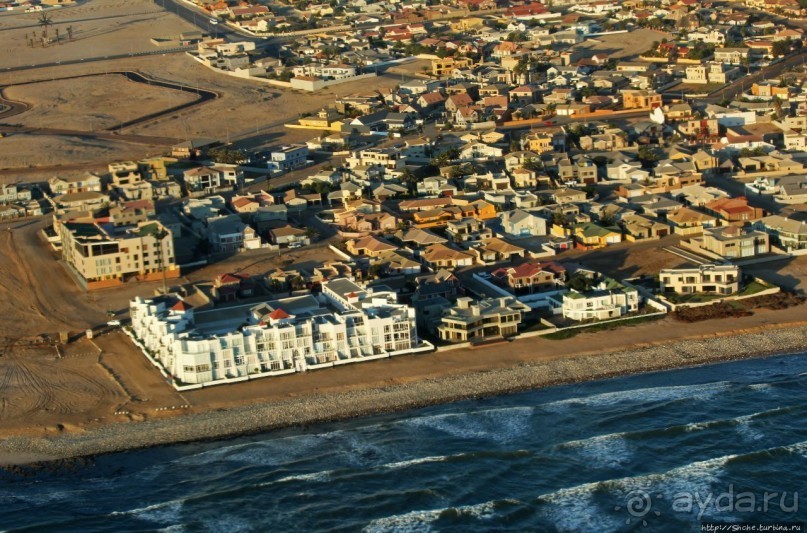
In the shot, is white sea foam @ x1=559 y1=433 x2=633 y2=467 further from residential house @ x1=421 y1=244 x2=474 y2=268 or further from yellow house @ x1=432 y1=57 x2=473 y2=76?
yellow house @ x1=432 y1=57 x2=473 y2=76

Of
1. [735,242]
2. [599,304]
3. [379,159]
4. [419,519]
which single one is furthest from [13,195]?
[419,519]

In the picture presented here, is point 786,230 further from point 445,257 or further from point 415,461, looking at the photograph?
point 415,461

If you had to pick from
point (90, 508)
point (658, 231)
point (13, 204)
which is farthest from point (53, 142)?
point (90, 508)

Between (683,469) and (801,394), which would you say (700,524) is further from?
(801,394)

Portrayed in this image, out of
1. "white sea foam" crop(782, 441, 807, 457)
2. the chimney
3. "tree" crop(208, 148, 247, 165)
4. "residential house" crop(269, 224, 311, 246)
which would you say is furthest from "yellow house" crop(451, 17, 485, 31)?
"white sea foam" crop(782, 441, 807, 457)

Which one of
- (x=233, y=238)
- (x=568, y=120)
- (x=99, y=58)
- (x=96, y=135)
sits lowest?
(x=568, y=120)

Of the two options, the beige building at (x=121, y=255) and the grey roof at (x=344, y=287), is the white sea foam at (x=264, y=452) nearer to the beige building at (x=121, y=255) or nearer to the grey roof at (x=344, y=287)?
the grey roof at (x=344, y=287)

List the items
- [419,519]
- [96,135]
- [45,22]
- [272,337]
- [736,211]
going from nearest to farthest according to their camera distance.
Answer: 1. [419,519]
2. [272,337]
3. [736,211]
4. [96,135]
5. [45,22]

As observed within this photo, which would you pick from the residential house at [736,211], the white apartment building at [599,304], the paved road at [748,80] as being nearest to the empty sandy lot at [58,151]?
the residential house at [736,211]
